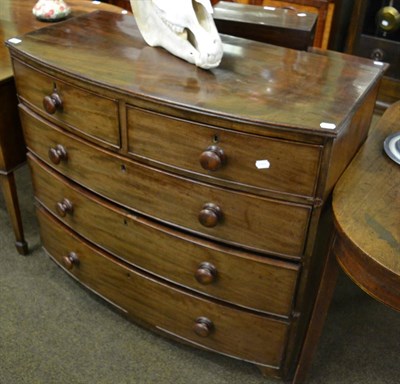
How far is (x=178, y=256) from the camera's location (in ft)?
4.38

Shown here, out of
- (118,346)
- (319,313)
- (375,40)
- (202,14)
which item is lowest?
(118,346)

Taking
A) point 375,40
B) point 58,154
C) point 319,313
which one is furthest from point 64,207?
point 375,40

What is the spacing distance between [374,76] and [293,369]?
2.78 feet

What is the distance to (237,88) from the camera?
118cm

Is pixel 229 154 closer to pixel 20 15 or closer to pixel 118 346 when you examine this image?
pixel 118 346

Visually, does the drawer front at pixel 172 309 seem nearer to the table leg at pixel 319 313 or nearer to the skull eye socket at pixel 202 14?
the table leg at pixel 319 313

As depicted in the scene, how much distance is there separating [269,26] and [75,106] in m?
0.62

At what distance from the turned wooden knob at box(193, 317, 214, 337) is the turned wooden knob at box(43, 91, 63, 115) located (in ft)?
2.21

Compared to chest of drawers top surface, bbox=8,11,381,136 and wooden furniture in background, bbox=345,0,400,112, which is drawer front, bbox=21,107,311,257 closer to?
chest of drawers top surface, bbox=8,11,381,136

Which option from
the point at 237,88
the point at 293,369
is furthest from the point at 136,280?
the point at 237,88

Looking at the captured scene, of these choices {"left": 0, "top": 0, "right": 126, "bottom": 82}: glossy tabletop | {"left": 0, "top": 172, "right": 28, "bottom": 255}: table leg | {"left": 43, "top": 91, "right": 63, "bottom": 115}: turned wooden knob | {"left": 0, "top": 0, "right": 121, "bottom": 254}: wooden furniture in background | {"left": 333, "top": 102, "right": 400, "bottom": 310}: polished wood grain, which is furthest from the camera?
{"left": 0, "top": 0, "right": 126, "bottom": 82}: glossy tabletop

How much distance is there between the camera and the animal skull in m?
1.22

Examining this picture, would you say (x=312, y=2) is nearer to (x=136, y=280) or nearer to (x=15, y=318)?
(x=136, y=280)

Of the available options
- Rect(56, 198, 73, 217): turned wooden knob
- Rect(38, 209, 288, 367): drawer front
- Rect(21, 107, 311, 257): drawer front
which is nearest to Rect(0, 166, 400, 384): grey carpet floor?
Rect(38, 209, 288, 367): drawer front
